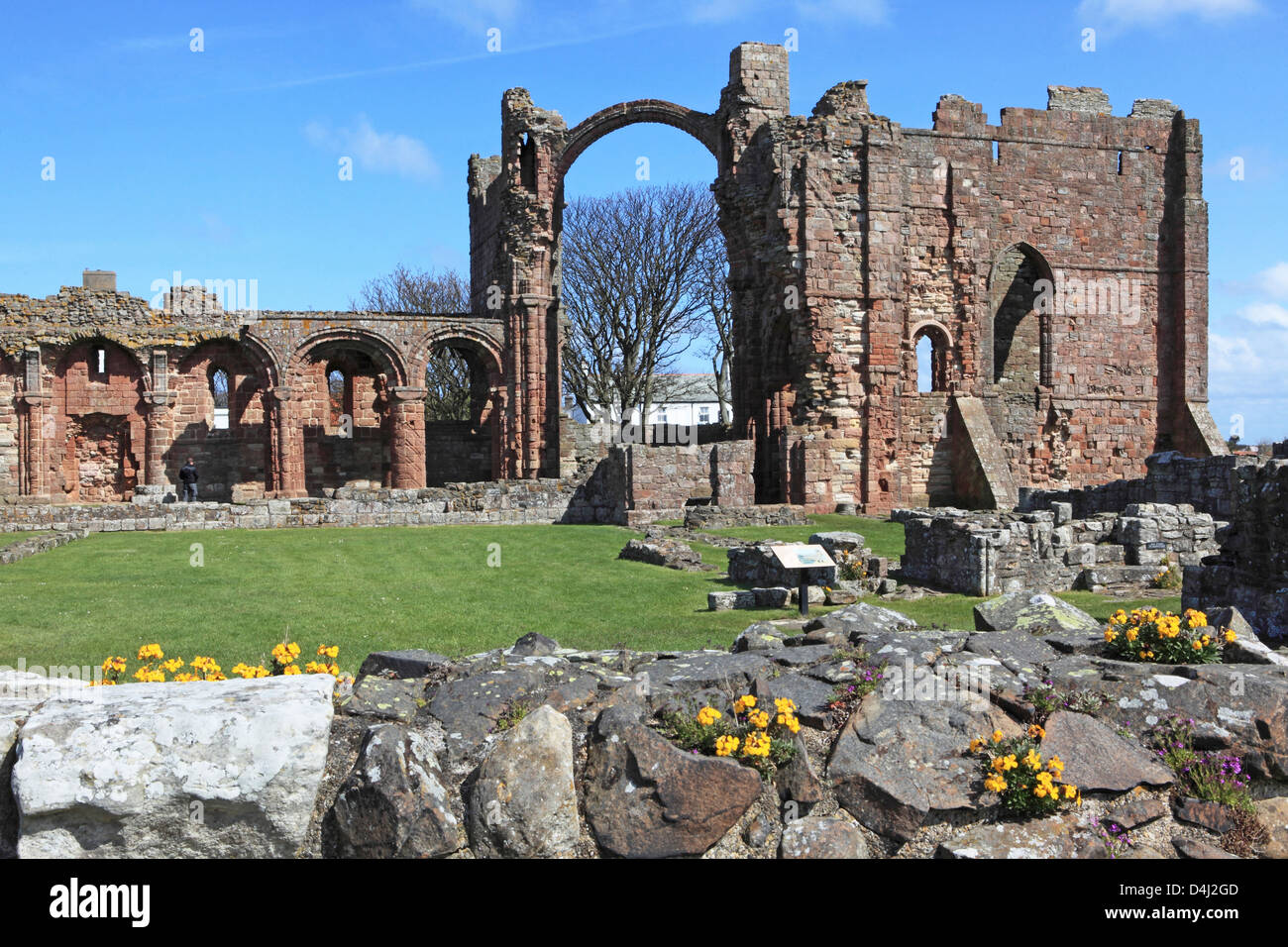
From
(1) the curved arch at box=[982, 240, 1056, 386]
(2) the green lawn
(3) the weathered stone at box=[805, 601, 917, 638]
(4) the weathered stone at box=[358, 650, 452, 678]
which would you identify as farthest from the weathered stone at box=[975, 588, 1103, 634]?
(1) the curved arch at box=[982, 240, 1056, 386]

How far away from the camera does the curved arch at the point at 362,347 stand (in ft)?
96.2

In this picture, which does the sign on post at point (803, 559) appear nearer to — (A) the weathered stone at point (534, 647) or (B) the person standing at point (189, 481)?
(A) the weathered stone at point (534, 647)

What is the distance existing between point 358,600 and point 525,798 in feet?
25.8

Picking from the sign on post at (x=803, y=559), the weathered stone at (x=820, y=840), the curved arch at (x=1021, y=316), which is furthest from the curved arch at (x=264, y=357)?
the weathered stone at (x=820, y=840)

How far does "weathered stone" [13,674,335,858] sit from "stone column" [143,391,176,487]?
27.4 meters

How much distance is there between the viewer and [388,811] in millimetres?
3855

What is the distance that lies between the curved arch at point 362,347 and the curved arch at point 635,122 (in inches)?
301

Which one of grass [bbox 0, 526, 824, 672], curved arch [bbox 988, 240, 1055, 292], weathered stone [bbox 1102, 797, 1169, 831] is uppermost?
curved arch [bbox 988, 240, 1055, 292]

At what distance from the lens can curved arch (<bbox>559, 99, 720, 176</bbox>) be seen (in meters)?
30.2

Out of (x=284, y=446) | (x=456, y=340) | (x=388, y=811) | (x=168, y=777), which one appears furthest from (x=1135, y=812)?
(x=456, y=340)

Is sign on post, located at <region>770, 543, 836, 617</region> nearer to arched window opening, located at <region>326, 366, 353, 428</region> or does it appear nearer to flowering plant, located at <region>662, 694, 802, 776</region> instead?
flowering plant, located at <region>662, 694, 802, 776</region>

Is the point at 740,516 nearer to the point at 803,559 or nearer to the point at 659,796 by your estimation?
the point at 803,559
